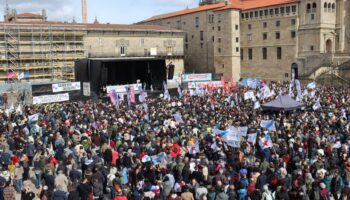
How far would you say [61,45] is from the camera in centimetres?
5297

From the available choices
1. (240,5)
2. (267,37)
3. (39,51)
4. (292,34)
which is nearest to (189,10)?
(240,5)

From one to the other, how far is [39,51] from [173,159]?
138ft

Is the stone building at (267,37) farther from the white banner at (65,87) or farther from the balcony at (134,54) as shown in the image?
the white banner at (65,87)

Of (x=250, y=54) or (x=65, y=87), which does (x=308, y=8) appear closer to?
(x=250, y=54)

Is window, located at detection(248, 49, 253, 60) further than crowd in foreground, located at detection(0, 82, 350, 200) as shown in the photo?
Yes

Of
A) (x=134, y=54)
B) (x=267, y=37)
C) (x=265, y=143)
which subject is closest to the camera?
(x=265, y=143)

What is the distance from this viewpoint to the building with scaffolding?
48812mm

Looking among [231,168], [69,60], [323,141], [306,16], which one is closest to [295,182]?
[231,168]

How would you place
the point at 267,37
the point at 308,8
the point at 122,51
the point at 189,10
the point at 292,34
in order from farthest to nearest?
the point at 189,10, the point at 267,37, the point at 122,51, the point at 292,34, the point at 308,8

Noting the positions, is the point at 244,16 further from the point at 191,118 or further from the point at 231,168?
the point at 231,168

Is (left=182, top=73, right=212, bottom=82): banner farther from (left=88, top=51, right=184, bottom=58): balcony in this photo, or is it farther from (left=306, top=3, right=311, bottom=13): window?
(left=306, top=3, right=311, bottom=13): window

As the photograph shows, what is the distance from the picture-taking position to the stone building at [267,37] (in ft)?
183

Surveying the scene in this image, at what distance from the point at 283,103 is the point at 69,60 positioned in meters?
36.6

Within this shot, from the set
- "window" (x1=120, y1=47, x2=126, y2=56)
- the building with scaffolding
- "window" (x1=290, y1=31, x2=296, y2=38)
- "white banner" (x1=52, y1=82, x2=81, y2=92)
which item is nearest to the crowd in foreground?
"white banner" (x1=52, y1=82, x2=81, y2=92)
